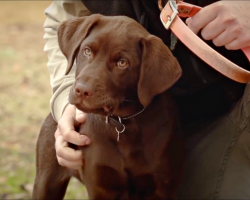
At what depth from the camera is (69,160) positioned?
6.21 feet

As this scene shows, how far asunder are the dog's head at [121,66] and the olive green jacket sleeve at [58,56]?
35 cm

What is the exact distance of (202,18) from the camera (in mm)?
1794

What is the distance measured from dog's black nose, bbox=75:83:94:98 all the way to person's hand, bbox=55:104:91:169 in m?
0.35

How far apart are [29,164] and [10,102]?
110 cm

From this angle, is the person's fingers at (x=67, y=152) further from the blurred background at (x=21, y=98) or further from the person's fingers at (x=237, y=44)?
the blurred background at (x=21, y=98)

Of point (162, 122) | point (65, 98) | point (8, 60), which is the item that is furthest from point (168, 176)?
point (8, 60)

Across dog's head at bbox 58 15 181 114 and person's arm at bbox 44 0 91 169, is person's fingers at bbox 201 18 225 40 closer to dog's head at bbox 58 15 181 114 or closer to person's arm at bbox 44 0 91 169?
dog's head at bbox 58 15 181 114

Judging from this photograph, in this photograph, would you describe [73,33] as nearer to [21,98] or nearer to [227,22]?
[227,22]

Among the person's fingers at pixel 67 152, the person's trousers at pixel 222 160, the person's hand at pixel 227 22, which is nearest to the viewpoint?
the person's hand at pixel 227 22

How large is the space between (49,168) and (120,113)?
0.53 metres

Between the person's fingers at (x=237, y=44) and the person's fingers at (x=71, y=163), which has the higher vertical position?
the person's fingers at (x=237, y=44)

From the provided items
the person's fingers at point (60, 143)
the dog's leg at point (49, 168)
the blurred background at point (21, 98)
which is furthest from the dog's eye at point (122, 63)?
the blurred background at point (21, 98)

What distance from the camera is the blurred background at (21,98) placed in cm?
297

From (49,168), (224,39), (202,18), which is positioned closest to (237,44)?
(224,39)
